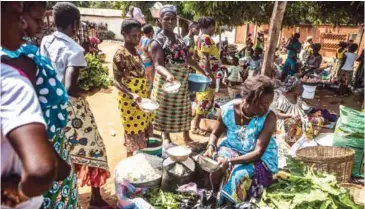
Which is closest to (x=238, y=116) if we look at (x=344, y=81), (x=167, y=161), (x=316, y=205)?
(x=167, y=161)

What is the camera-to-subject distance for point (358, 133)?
3678mm

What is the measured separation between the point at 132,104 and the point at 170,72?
574 millimetres

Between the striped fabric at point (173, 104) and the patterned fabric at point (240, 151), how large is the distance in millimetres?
1010

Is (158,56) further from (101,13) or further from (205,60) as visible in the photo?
(101,13)

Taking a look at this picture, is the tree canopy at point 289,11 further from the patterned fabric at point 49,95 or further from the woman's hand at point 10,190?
the woman's hand at point 10,190

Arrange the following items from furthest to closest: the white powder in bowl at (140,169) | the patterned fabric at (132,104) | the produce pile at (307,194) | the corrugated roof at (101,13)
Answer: the corrugated roof at (101,13)
the patterned fabric at (132,104)
the white powder in bowl at (140,169)
the produce pile at (307,194)

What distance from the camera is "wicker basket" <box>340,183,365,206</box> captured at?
3287 mm

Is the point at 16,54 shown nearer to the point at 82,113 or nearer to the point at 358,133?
the point at 82,113

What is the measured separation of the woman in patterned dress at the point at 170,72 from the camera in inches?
136

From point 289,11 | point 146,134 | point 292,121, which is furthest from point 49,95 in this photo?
point 289,11

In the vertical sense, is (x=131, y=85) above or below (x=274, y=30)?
below

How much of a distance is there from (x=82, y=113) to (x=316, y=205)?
180 cm

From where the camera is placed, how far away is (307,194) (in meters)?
2.53

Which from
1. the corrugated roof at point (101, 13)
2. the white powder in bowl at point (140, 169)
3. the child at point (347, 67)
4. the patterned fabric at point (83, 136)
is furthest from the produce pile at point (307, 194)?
the corrugated roof at point (101, 13)
